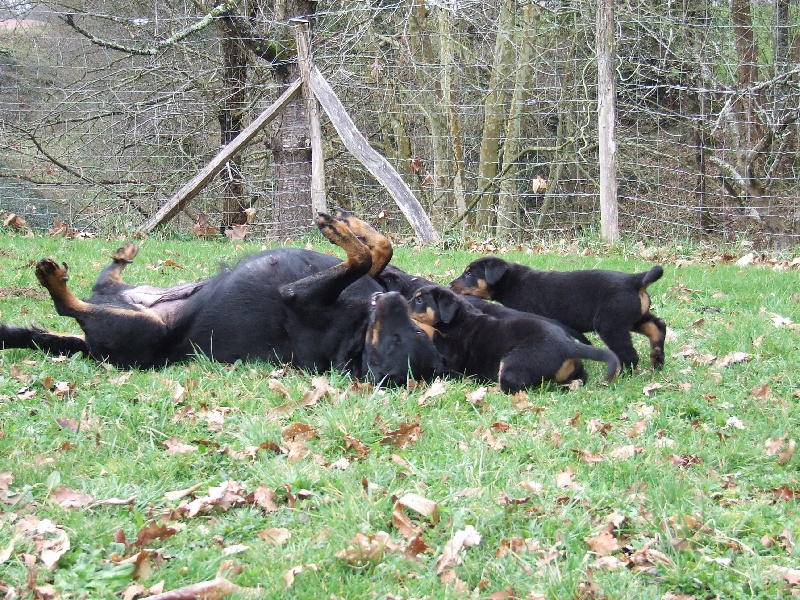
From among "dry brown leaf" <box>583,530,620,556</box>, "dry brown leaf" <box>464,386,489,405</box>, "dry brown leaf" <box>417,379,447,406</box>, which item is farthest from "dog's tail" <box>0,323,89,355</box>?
"dry brown leaf" <box>583,530,620,556</box>

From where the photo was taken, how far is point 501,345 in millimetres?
4941

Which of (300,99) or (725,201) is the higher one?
(300,99)

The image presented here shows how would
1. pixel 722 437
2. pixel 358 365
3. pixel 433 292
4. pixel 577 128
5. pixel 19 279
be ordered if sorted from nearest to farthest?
pixel 722 437
pixel 358 365
pixel 433 292
pixel 19 279
pixel 577 128

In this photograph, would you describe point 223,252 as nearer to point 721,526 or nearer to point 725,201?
point 721,526

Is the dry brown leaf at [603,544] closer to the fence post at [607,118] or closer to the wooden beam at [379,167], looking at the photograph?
the wooden beam at [379,167]

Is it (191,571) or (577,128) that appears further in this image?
(577,128)

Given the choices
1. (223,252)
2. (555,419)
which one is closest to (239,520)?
(555,419)

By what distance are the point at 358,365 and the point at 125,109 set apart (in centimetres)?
878

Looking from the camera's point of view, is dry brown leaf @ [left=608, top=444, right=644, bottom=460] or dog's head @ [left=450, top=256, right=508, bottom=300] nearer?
dry brown leaf @ [left=608, top=444, right=644, bottom=460]

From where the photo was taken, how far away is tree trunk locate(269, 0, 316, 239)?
1140 centimetres

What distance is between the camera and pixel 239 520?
303 centimetres

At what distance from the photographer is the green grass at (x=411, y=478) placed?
2.69m

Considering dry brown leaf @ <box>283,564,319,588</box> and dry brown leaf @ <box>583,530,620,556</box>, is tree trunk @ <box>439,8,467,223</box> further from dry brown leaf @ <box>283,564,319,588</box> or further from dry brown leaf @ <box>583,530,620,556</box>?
dry brown leaf @ <box>283,564,319,588</box>

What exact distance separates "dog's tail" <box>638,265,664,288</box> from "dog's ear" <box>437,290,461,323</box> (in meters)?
1.23
